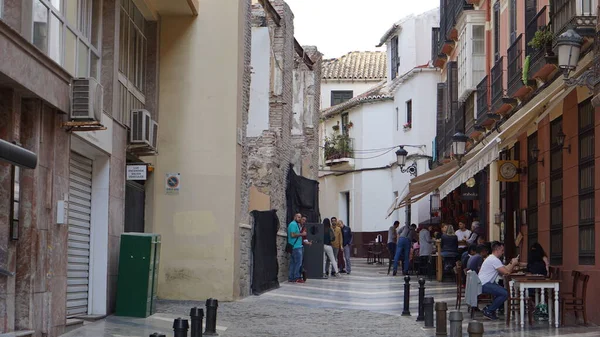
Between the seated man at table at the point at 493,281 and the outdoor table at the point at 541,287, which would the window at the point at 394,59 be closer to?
the seated man at table at the point at 493,281

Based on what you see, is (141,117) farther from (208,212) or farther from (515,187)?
(515,187)

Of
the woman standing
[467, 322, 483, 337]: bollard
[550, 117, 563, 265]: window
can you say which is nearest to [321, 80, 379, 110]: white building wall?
the woman standing

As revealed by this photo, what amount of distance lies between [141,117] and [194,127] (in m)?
2.56

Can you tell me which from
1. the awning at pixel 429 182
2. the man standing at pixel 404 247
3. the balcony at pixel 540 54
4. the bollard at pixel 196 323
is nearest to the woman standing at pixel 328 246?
the man standing at pixel 404 247

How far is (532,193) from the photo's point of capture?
20141 millimetres

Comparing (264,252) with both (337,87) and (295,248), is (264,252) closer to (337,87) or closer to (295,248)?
(295,248)

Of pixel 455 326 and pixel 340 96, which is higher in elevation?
pixel 340 96

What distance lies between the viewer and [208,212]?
1923 cm

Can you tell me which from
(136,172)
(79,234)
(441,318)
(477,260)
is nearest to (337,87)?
(477,260)

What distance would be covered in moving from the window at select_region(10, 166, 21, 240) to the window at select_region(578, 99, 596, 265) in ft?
28.0

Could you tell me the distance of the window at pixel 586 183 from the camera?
51.2ft

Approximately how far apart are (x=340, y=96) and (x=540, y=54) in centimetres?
3737

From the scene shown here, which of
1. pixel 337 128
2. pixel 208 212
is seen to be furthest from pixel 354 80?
pixel 208 212

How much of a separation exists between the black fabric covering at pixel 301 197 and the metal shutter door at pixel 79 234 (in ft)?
45.1
